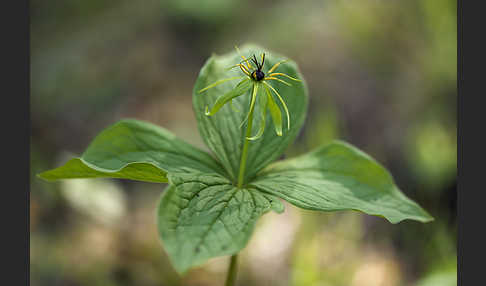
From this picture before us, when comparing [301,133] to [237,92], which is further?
[301,133]

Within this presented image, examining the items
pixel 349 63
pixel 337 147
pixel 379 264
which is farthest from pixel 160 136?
pixel 349 63

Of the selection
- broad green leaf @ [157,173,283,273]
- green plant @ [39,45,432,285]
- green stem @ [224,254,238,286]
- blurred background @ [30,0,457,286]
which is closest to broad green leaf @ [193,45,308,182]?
green plant @ [39,45,432,285]

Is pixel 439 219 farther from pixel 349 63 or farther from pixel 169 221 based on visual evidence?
pixel 169 221

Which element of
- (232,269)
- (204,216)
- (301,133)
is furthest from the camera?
(301,133)

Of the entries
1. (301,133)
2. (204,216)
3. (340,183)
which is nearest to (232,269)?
(204,216)

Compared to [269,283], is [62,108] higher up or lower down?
higher up

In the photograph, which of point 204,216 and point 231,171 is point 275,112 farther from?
point 204,216

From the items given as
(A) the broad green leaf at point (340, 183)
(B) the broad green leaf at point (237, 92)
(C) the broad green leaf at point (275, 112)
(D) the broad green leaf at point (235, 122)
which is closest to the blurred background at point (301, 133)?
(A) the broad green leaf at point (340, 183)

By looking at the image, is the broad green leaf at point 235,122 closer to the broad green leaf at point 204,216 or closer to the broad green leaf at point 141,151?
the broad green leaf at point 141,151
